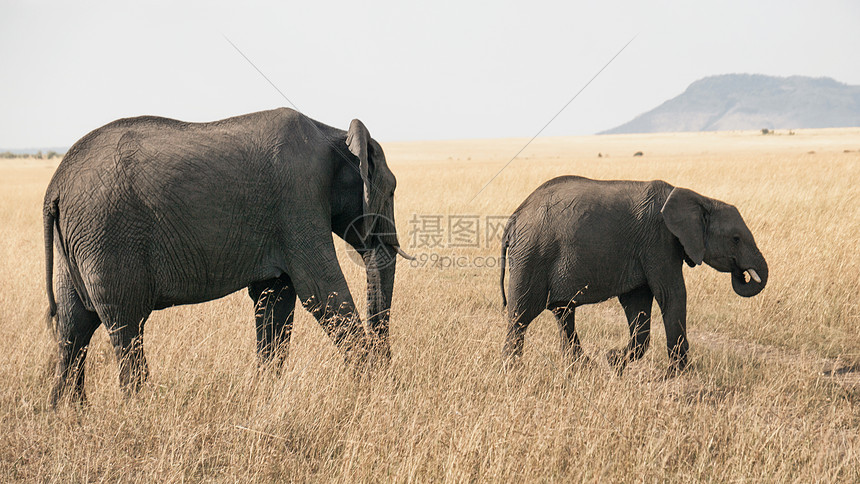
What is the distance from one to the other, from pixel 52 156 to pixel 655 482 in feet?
253

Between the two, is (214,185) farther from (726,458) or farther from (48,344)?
(726,458)

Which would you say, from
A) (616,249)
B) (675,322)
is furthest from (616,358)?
(616,249)

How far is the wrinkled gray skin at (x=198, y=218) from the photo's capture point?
4.12 m

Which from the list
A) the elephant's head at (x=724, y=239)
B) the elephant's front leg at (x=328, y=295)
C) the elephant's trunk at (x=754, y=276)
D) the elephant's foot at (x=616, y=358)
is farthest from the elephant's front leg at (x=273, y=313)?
the elephant's trunk at (x=754, y=276)

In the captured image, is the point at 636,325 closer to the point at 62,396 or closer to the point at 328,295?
the point at 328,295

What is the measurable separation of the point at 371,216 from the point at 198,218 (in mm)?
1280

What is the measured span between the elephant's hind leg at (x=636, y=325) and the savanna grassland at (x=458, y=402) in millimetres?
193

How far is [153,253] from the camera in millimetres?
4246

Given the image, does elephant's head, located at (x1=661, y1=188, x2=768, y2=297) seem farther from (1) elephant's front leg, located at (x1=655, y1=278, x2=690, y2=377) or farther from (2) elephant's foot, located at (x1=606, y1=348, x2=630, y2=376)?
(2) elephant's foot, located at (x1=606, y1=348, x2=630, y2=376)

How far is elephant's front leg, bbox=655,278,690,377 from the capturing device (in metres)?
5.43

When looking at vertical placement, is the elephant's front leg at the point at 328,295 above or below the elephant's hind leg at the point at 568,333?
above

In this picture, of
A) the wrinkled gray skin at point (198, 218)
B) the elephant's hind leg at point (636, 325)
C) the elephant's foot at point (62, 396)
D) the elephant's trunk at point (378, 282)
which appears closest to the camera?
the wrinkled gray skin at point (198, 218)

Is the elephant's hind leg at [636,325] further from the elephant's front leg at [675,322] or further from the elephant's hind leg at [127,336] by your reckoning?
the elephant's hind leg at [127,336]

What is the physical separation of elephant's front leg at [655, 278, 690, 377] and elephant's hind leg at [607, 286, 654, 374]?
0.23 metres
